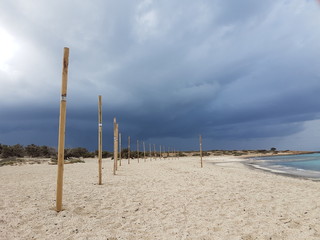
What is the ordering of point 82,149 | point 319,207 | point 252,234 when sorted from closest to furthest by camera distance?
point 252,234 < point 319,207 < point 82,149

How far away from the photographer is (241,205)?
6695 mm

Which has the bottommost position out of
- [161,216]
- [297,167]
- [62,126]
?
[297,167]

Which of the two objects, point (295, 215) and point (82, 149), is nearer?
point (295, 215)

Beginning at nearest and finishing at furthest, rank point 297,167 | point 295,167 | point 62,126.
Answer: point 62,126 → point 297,167 → point 295,167

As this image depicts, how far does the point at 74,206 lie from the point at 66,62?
378 centimetres

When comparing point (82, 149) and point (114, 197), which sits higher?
point (82, 149)

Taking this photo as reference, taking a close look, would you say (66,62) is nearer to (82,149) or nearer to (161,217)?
(161,217)

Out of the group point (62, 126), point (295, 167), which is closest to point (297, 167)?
point (295, 167)

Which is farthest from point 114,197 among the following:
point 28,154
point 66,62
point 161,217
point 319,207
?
point 28,154

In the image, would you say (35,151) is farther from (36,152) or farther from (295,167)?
(295,167)

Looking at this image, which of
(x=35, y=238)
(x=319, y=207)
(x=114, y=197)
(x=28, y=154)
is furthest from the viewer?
(x=28, y=154)

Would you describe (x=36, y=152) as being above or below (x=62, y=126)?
above

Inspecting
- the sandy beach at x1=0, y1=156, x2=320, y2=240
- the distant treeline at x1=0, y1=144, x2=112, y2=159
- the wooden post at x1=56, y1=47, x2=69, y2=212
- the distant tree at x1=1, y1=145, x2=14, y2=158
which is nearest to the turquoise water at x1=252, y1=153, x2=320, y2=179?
the sandy beach at x1=0, y1=156, x2=320, y2=240

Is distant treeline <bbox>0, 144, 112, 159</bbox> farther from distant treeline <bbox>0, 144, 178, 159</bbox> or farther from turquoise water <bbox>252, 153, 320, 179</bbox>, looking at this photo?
turquoise water <bbox>252, 153, 320, 179</bbox>
